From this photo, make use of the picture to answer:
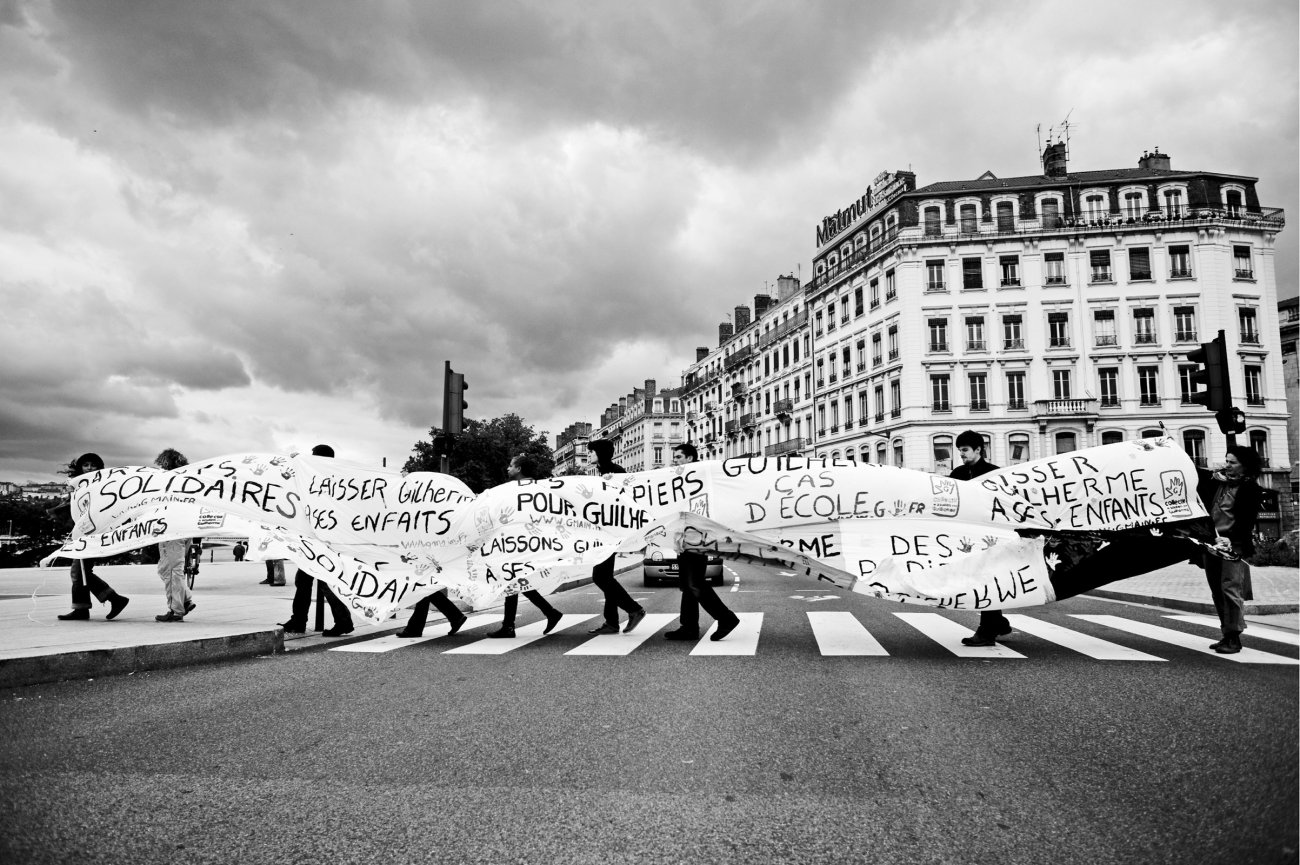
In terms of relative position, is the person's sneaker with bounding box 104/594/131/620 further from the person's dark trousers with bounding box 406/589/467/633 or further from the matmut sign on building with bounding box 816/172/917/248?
the matmut sign on building with bounding box 816/172/917/248

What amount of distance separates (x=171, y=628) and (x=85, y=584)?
184cm

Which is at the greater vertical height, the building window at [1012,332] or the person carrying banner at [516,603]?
the building window at [1012,332]

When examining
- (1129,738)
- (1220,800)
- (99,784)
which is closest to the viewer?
(1220,800)

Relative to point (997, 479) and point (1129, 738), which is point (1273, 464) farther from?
point (1129, 738)

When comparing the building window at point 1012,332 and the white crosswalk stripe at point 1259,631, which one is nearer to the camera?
the white crosswalk stripe at point 1259,631

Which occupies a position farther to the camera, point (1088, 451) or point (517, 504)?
point (517, 504)

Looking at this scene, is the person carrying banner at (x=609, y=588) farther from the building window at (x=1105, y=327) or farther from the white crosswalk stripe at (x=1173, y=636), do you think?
the building window at (x=1105, y=327)

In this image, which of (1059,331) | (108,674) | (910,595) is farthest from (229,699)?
(1059,331)

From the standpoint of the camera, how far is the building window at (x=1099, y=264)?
5088 cm

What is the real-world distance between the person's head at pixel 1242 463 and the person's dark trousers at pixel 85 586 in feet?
37.5

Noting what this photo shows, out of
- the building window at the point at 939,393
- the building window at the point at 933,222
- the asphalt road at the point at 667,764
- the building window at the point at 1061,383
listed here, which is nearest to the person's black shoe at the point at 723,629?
the asphalt road at the point at 667,764

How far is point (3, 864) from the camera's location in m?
2.62

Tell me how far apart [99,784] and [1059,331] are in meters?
55.5

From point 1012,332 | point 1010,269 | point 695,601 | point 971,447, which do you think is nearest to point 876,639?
point 695,601
